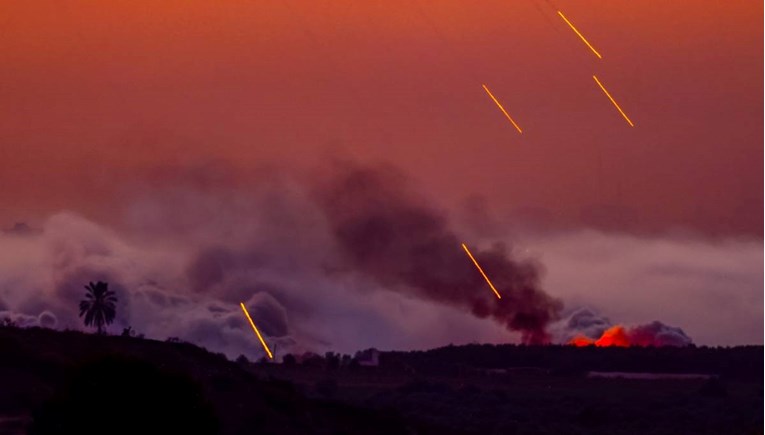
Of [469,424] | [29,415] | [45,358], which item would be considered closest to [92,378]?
[29,415]

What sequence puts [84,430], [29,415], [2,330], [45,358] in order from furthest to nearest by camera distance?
1. [2,330]
2. [45,358]
3. [29,415]
4. [84,430]

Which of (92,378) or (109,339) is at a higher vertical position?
(109,339)

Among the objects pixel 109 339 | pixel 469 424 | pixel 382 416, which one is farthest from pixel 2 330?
pixel 469 424

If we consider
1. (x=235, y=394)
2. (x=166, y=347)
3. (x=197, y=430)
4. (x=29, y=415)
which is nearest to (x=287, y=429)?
(x=235, y=394)

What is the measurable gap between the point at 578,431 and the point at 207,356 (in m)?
51.7

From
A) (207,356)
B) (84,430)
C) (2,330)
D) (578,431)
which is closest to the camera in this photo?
(84,430)

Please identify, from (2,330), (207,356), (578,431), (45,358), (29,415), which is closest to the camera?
(29,415)

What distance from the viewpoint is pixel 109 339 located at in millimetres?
154750

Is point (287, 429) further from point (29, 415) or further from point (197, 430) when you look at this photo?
point (197, 430)

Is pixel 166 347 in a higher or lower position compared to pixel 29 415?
higher

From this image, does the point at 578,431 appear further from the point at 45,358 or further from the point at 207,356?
the point at 45,358

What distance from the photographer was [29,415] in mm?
125562

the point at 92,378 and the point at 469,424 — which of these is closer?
A: the point at 92,378

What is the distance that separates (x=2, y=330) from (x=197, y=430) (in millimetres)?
55557
